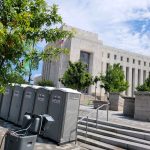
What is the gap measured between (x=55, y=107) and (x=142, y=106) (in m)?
6.17

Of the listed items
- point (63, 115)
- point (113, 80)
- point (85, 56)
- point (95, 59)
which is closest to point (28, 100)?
point (63, 115)

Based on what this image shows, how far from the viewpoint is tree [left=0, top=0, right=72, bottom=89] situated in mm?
5045

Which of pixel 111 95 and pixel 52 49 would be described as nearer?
Answer: pixel 52 49

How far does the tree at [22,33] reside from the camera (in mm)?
5045

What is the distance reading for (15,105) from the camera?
12633mm

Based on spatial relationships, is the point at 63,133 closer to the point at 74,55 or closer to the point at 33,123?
the point at 33,123

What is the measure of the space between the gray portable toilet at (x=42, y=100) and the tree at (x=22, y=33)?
393 cm

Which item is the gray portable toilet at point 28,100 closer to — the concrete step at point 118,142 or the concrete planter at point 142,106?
the concrete step at point 118,142

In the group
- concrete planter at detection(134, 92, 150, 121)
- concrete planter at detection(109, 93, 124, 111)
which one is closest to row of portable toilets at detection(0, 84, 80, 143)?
concrete planter at detection(134, 92, 150, 121)

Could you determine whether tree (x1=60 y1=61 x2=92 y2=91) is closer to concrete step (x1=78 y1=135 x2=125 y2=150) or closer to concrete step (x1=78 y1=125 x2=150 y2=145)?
concrete step (x1=78 y1=125 x2=150 y2=145)

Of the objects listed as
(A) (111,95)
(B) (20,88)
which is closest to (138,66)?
(A) (111,95)

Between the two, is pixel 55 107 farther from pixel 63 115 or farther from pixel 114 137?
pixel 114 137

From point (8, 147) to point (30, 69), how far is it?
187cm

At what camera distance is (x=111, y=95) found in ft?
69.1
